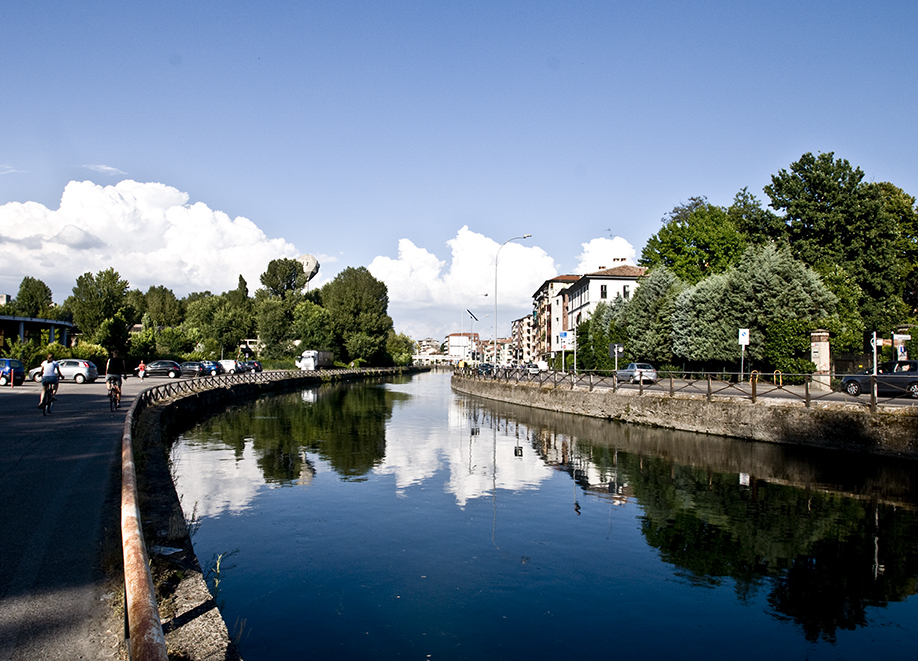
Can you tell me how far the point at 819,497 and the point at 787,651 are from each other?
8493 millimetres

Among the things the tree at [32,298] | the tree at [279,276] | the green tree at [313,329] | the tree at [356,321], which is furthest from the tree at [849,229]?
the tree at [32,298]

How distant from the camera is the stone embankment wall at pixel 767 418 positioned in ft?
59.9

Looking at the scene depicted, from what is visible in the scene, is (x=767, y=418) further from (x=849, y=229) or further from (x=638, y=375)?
(x=849, y=229)

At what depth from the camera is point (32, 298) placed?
350 ft

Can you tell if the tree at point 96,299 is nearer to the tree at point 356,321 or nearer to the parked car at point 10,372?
the parked car at point 10,372

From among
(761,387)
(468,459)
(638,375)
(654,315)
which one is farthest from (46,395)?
(654,315)

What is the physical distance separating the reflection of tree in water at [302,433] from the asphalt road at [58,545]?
5.04 meters

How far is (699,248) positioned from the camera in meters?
57.1

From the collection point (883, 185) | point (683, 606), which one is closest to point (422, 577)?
point (683, 606)

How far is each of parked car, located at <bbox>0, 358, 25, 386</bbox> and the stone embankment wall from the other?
32068 mm

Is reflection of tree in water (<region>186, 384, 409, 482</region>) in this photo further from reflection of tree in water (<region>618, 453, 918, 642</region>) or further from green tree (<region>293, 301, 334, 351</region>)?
green tree (<region>293, 301, 334, 351</region>)

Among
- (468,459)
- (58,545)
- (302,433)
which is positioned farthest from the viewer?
(302,433)

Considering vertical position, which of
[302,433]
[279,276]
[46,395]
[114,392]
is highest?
[279,276]

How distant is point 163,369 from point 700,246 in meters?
49.8
